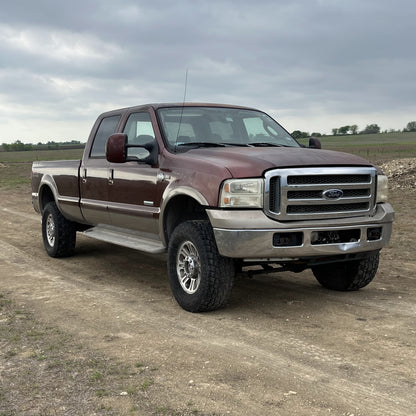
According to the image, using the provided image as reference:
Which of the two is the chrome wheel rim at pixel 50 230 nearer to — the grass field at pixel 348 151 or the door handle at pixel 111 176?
the door handle at pixel 111 176

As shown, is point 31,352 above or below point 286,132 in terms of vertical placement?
below

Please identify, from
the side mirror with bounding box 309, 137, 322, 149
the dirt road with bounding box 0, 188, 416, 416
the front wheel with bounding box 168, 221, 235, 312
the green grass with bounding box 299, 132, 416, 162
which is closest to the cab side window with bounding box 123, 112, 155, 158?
the front wheel with bounding box 168, 221, 235, 312

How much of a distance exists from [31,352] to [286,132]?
3.95 metres

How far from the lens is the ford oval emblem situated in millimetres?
5188

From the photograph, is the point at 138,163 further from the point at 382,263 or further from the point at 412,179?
the point at 412,179

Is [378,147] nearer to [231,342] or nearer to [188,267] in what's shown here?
[188,267]

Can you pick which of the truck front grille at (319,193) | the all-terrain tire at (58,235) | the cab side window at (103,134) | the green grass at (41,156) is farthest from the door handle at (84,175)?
the green grass at (41,156)

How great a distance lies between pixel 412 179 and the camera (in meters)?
18.2

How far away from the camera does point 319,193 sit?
5.20 m

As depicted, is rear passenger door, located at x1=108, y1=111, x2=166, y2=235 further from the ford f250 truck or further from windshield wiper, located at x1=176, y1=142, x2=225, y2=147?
windshield wiper, located at x1=176, y1=142, x2=225, y2=147

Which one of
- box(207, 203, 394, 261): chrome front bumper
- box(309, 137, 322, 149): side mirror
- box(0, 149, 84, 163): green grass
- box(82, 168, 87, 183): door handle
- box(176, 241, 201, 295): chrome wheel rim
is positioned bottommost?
box(0, 149, 84, 163): green grass

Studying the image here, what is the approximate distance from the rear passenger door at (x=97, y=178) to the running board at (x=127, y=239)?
11 centimetres

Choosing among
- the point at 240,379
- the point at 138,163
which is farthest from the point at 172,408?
the point at 138,163

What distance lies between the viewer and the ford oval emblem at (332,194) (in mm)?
5188
